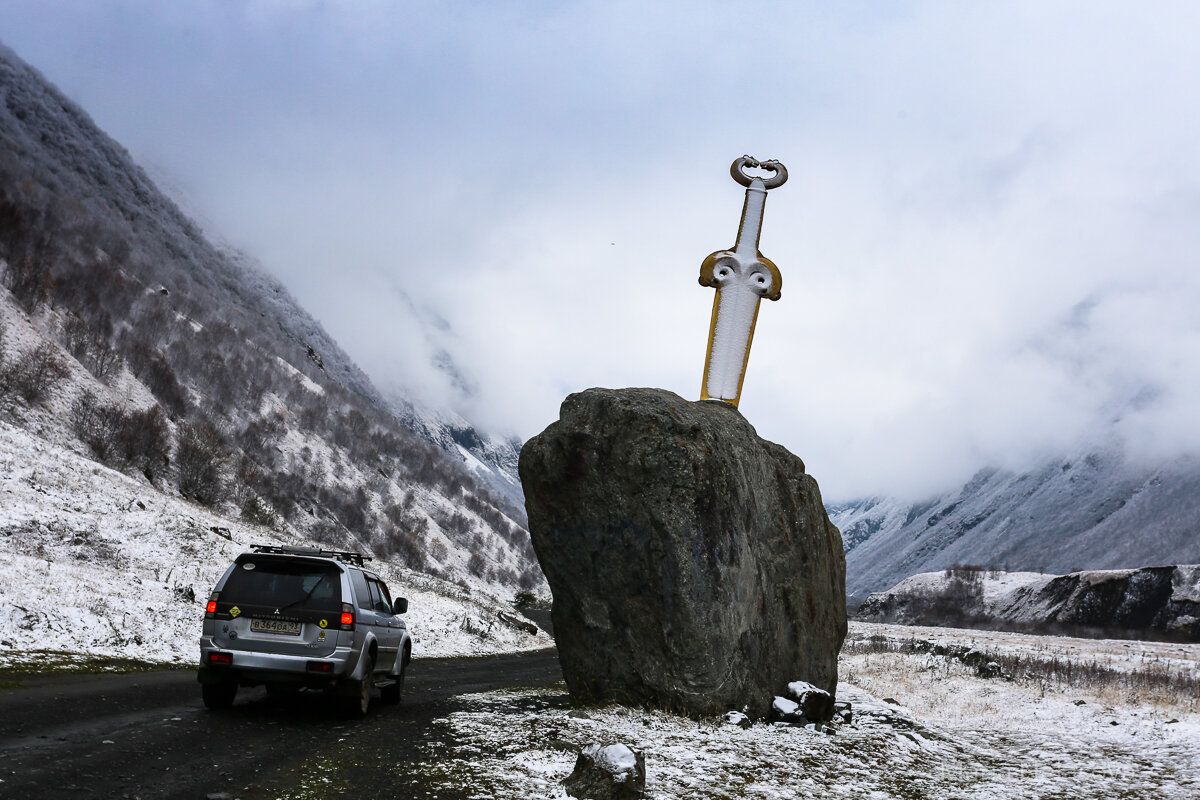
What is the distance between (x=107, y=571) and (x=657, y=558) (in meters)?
18.2

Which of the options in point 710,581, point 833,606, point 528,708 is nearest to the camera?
point 710,581

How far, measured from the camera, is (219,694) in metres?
11.5

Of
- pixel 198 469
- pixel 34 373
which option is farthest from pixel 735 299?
pixel 198 469

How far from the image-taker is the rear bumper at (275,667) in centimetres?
1073

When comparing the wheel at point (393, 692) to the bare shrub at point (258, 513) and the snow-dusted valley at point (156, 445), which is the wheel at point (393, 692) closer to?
the snow-dusted valley at point (156, 445)

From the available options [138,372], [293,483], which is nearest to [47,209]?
[138,372]

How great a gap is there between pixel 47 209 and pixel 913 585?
122 meters

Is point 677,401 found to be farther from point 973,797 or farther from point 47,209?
point 47,209

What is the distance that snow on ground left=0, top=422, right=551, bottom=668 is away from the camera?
1692cm

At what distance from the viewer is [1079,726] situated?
17.8 meters

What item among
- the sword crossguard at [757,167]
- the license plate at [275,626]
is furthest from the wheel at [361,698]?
the sword crossguard at [757,167]

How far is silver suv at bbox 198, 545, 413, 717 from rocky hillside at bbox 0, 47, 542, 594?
32.0 metres

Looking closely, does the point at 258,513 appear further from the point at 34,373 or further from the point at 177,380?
the point at 177,380

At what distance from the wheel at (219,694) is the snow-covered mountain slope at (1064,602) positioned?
96.8 m
